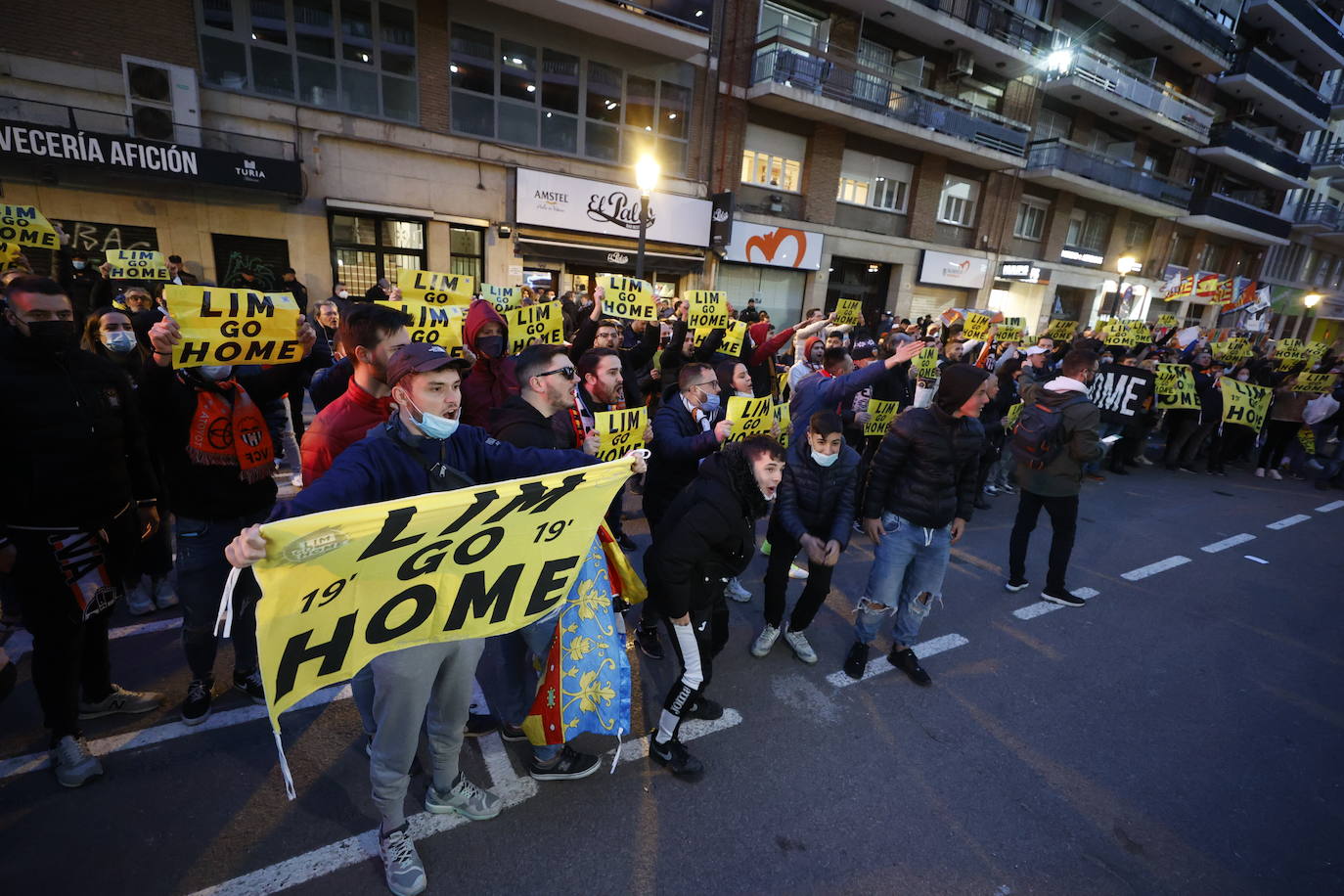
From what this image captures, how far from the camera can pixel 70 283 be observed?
1060 cm

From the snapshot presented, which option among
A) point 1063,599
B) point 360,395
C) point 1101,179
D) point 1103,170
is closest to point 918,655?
point 1063,599

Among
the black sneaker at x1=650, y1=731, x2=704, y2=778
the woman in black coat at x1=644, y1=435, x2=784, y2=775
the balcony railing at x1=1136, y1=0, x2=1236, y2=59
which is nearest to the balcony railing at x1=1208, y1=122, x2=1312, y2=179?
the balcony railing at x1=1136, y1=0, x2=1236, y2=59

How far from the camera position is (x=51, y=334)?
255 cm

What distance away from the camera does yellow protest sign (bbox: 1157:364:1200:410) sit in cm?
955

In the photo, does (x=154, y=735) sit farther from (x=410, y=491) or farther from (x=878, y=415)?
(x=878, y=415)

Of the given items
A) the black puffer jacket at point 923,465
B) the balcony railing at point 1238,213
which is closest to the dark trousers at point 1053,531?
the black puffer jacket at point 923,465

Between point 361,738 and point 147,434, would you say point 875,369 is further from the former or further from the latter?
point 147,434

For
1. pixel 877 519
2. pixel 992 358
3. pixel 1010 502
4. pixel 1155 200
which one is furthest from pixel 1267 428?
pixel 1155 200

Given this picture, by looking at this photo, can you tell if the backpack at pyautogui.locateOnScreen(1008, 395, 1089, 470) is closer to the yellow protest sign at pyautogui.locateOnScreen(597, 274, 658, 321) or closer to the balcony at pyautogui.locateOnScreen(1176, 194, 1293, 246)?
the yellow protest sign at pyautogui.locateOnScreen(597, 274, 658, 321)

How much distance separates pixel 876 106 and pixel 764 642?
1891 cm

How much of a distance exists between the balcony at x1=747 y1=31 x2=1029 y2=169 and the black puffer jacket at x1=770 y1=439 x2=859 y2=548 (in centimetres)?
1589

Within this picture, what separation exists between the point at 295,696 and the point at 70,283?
13.4 metres

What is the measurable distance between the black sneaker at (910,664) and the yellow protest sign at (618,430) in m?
2.30

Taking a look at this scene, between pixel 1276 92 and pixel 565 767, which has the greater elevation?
pixel 1276 92
